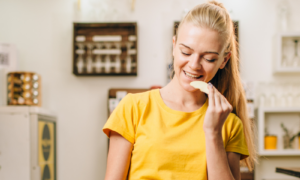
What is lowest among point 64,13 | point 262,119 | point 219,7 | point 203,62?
point 262,119

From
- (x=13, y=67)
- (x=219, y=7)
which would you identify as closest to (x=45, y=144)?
(x=13, y=67)

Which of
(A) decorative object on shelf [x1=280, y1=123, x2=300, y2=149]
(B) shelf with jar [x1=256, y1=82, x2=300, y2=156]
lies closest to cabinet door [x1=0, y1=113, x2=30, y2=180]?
(B) shelf with jar [x1=256, y1=82, x2=300, y2=156]

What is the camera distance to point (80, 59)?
292cm

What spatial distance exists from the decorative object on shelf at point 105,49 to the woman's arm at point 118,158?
1.89 metres

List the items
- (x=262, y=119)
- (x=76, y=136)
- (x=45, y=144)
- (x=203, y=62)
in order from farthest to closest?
1. (x=76, y=136)
2. (x=262, y=119)
3. (x=45, y=144)
4. (x=203, y=62)

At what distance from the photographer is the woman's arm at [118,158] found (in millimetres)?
988

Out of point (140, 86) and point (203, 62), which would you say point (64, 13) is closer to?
point (140, 86)

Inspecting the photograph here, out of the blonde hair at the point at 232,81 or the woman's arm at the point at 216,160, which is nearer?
the woman's arm at the point at 216,160

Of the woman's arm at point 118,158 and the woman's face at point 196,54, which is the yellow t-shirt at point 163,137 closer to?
the woman's arm at point 118,158

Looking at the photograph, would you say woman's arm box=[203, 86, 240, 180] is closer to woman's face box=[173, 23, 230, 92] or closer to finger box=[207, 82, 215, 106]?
finger box=[207, 82, 215, 106]

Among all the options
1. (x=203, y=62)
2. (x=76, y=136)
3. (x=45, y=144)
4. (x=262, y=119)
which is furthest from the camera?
(x=76, y=136)

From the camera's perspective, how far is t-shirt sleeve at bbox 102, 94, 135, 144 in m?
1.00

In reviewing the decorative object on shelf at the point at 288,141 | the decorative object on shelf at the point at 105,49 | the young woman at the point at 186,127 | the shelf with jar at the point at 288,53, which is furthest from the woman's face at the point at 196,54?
the decorative object on shelf at the point at 288,141

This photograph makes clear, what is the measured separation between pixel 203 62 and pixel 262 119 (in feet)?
6.71
